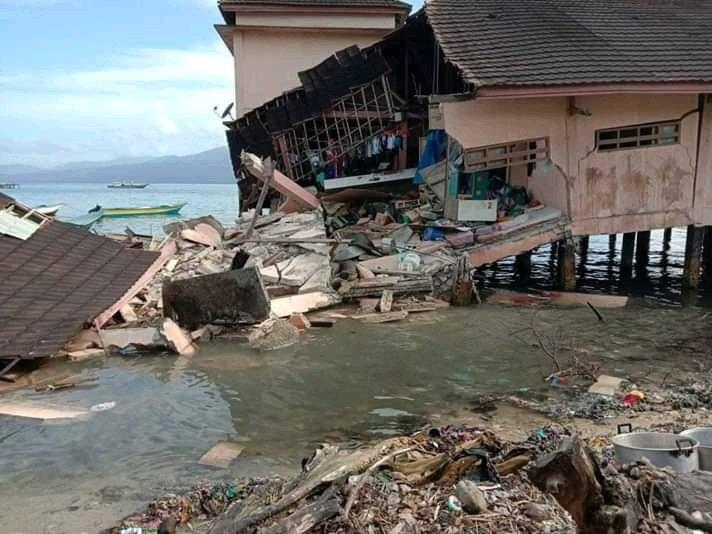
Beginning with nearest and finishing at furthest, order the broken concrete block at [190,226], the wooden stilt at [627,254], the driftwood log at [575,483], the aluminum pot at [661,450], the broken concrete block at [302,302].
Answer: the driftwood log at [575,483] < the aluminum pot at [661,450] < the broken concrete block at [302,302] < the broken concrete block at [190,226] < the wooden stilt at [627,254]

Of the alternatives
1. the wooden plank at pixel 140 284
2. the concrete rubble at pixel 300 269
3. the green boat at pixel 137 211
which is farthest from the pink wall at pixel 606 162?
the green boat at pixel 137 211

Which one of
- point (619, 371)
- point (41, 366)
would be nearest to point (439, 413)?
point (619, 371)

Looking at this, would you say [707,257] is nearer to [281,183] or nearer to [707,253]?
[707,253]

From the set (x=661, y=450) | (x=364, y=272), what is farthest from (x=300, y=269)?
(x=661, y=450)

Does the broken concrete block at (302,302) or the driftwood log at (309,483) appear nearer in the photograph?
the driftwood log at (309,483)

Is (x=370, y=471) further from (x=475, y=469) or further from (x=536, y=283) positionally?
(x=536, y=283)

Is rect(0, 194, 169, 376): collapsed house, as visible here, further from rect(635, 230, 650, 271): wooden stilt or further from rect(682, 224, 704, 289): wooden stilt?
rect(635, 230, 650, 271): wooden stilt

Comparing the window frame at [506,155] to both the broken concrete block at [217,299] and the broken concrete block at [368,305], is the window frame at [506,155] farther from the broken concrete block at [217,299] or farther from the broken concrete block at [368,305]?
the broken concrete block at [217,299]

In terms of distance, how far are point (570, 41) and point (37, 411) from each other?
13.5 metres

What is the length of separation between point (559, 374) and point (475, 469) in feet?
16.5

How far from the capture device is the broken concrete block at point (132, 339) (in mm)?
11188

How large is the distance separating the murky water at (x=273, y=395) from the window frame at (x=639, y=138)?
399cm

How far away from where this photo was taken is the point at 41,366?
33.7 ft

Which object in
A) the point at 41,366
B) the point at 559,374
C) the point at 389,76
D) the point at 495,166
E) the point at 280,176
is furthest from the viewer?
the point at 389,76
